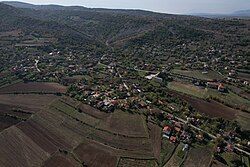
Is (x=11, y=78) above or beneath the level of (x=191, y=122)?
beneath

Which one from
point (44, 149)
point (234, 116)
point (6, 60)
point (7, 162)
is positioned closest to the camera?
point (7, 162)

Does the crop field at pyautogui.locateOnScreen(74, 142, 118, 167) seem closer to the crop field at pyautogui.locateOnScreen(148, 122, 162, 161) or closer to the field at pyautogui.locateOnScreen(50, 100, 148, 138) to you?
the field at pyautogui.locateOnScreen(50, 100, 148, 138)

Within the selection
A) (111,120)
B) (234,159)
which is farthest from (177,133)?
(111,120)

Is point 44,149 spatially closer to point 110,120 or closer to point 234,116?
point 110,120

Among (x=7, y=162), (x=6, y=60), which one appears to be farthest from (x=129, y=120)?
(x=6, y=60)

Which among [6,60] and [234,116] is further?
[6,60]

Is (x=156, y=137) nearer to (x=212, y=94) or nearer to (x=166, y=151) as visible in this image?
(x=166, y=151)
